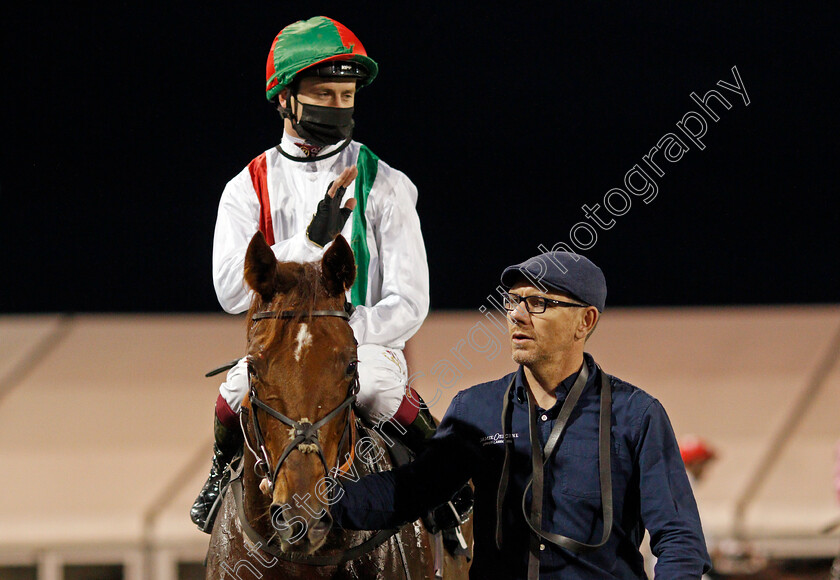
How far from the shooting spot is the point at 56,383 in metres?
7.56

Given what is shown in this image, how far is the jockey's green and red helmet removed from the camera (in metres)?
2.86

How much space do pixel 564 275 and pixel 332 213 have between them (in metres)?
0.77

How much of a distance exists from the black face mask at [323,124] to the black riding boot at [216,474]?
35.1 inches

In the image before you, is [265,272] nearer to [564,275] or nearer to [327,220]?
[327,220]

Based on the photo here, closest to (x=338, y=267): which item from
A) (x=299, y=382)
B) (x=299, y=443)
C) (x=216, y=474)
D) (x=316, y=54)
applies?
(x=299, y=382)

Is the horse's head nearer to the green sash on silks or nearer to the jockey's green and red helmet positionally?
the green sash on silks

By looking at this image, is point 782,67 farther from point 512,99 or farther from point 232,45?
point 232,45

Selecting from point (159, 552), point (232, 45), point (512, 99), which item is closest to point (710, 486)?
point (512, 99)

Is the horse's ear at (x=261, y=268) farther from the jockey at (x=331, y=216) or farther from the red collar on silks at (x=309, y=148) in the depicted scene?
the red collar on silks at (x=309, y=148)

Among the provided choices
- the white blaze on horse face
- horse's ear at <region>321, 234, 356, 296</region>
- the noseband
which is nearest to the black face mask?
horse's ear at <region>321, 234, 356, 296</region>

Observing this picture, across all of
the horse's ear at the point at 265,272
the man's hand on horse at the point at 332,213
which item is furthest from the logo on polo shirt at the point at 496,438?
the man's hand on horse at the point at 332,213

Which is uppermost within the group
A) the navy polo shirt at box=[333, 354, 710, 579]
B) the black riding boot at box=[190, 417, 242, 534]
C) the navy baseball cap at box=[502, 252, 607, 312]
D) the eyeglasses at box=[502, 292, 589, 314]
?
the navy baseball cap at box=[502, 252, 607, 312]

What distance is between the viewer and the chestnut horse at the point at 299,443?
7.22 feet

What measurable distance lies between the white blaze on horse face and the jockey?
440 mm
